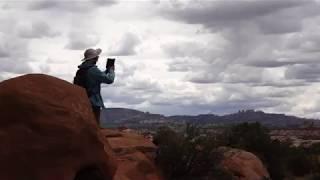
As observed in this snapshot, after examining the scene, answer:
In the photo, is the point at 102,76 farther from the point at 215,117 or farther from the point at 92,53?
the point at 215,117

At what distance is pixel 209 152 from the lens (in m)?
16.5

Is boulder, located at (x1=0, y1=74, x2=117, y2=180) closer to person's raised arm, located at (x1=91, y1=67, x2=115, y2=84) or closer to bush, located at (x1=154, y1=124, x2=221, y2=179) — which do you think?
person's raised arm, located at (x1=91, y1=67, x2=115, y2=84)

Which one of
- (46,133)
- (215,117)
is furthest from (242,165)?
(215,117)

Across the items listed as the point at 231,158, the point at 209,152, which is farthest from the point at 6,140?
the point at 231,158

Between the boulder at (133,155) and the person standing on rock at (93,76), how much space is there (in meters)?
2.11

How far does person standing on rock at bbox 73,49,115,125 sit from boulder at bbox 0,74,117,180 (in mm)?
687

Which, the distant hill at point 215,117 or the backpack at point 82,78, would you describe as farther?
the distant hill at point 215,117

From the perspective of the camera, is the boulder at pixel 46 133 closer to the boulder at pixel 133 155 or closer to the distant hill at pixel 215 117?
the boulder at pixel 133 155

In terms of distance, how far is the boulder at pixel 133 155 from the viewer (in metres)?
13.9

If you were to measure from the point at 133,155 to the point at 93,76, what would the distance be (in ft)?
11.5

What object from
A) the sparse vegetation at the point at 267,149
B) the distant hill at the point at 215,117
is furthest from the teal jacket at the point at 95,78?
the distant hill at the point at 215,117

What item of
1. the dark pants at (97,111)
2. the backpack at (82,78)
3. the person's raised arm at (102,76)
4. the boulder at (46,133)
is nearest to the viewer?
the boulder at (46,133)

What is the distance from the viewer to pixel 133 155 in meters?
14.4

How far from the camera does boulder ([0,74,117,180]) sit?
9.88 meters
